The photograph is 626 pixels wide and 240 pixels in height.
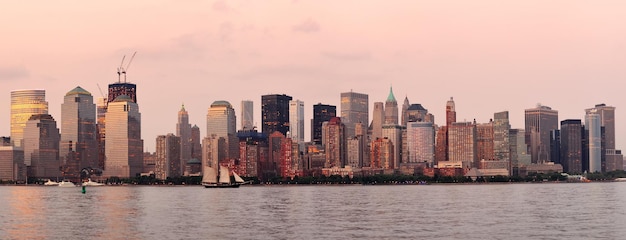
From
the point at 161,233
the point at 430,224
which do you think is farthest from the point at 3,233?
the point at 430,224

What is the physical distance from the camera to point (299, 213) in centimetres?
12925

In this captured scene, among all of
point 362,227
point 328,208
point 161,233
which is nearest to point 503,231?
point 362,227

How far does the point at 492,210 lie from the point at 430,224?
31764 mm

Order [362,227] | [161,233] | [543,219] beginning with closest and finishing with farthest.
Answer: [161,233]
[362,227]
[543,219]

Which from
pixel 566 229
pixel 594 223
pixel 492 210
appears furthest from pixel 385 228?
pixel 492 210

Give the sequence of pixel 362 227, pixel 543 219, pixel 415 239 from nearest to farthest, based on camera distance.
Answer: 1. pixel 415 239
2. pixel 362 227
3. pixel 543 219

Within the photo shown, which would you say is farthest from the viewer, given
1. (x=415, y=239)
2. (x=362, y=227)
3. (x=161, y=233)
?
(x=362, y=227)

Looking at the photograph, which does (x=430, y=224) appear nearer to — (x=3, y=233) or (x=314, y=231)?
(x=314, y=231)

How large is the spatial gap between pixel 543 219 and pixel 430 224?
59.4 feet

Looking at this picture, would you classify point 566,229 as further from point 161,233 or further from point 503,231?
point 161,233

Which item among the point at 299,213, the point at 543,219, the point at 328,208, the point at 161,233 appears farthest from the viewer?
the point at 328,208

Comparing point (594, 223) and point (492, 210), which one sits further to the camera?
point (492, 210)

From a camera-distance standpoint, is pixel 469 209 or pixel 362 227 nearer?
pixel 362 227

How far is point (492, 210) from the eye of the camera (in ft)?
436
